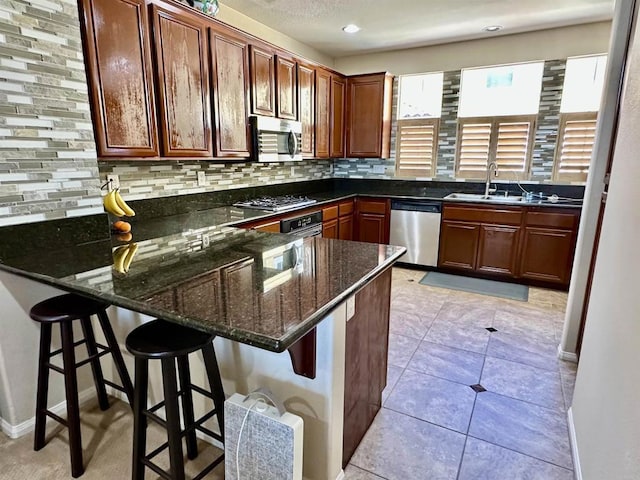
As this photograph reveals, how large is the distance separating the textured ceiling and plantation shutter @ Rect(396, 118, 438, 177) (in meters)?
0.92

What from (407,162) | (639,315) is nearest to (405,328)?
(639,315)

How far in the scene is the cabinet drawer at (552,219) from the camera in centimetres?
355

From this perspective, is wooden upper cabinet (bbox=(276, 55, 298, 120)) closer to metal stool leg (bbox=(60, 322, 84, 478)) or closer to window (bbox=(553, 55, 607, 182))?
metal stool leg (bbox=(60, 322, 84, 478))

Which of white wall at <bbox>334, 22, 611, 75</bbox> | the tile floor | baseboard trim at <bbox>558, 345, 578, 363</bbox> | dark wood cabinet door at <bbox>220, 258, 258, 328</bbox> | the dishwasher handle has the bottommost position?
the tile floor

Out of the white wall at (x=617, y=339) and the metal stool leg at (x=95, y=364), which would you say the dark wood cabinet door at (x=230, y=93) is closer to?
the metal stool leg at (x=95, y=364)

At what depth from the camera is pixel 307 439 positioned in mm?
1444

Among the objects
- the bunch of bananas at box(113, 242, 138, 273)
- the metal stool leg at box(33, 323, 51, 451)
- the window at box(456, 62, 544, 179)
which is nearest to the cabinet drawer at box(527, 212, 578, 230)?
the window at box(456, 62, 544, 179)

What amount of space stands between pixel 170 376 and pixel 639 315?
1.46 m

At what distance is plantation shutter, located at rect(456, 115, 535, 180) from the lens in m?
4.07

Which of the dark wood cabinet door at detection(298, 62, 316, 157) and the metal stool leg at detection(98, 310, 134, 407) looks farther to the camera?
the dark wood cabinet door at detection(298, 62, 316, 157)

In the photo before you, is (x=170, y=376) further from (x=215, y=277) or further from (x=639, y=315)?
(x=639, y=315)

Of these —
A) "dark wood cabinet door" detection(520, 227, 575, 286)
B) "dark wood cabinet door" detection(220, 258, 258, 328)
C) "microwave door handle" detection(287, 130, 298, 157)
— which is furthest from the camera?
"dark wood cabinet door" detection(520, 227, 575, 286)

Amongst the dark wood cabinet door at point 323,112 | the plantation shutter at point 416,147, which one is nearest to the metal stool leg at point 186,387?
the dark wood cabinet door at point 323,112

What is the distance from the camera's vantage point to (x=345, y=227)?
4359 millimetres
